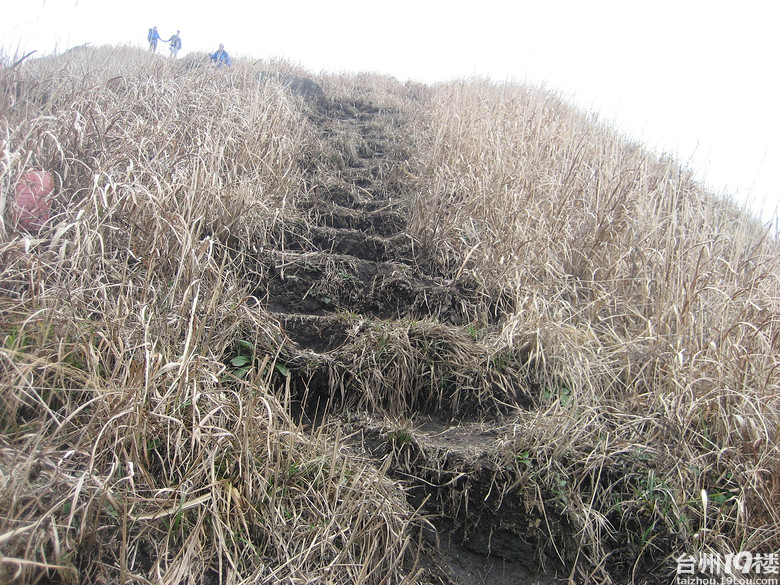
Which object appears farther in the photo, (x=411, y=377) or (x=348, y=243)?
(x=348, y=243)

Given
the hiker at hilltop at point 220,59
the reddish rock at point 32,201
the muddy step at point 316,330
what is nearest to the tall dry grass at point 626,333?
the muddy step at point 316,330

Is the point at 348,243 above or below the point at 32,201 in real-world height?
below

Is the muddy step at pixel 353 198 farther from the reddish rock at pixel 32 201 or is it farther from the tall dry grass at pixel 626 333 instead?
the reddish rock at pixel 32 201

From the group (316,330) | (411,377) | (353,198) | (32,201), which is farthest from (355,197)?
(32,201)

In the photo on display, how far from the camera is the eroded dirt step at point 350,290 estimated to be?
2924mm

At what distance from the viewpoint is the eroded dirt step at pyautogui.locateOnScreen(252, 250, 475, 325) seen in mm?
2924

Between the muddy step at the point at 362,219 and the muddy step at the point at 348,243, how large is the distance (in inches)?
8.1

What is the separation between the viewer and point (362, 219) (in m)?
3.81

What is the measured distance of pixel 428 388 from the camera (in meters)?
2.53

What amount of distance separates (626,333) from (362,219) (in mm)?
2096

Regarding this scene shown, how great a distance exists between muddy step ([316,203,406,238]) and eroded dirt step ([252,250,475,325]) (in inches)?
25.8

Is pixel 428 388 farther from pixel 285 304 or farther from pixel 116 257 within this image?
pixel 116 257

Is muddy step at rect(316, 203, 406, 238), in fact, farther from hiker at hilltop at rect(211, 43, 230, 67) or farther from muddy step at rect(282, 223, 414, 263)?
hiker at hilltop at rect(211, 43, 230, 67)

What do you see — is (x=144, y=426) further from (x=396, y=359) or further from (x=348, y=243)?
(x=348, y=243)
